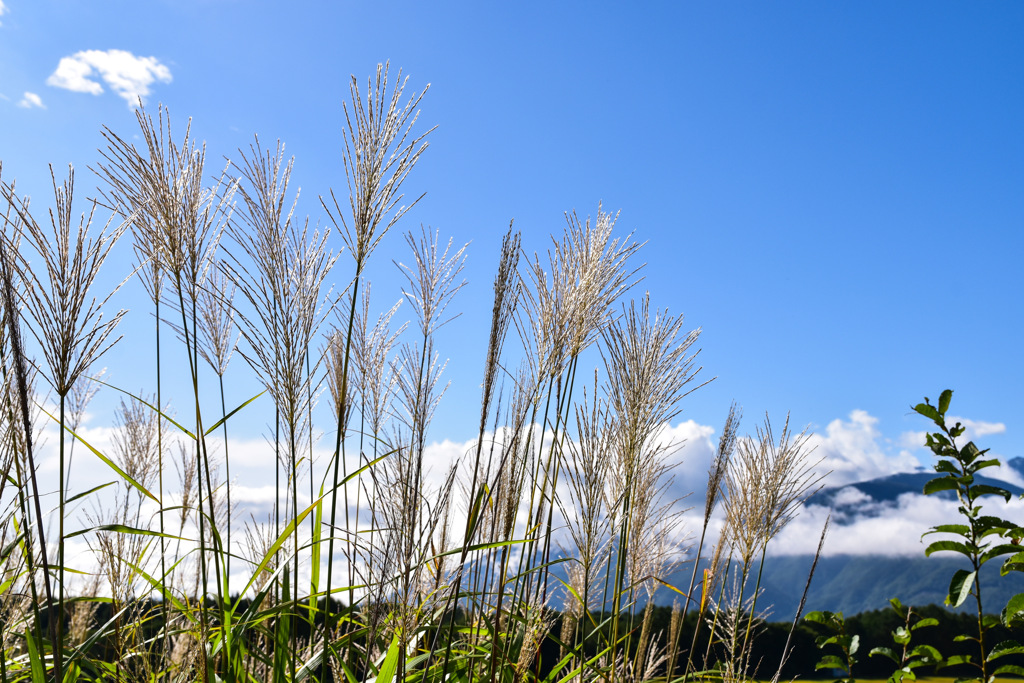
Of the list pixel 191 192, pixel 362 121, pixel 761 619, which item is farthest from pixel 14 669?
pixel 761 619

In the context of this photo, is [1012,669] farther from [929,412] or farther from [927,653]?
[929,412]

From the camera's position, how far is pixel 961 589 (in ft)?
7.98

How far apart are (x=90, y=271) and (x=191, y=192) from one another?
1.29ft

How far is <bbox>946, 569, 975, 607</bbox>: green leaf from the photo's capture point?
240 cm

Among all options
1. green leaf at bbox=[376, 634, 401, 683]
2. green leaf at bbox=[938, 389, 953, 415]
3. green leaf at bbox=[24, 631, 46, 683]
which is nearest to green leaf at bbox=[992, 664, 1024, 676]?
green leaf at bbox=[938, 389, 953, 415]

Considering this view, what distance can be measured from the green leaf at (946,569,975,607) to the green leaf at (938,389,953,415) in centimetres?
62

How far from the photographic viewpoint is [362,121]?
162 centimetres

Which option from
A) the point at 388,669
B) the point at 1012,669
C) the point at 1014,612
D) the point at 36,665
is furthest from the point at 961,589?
the point at 36,665

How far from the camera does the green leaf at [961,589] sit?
2396 mm

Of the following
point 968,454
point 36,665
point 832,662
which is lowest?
point 832,662

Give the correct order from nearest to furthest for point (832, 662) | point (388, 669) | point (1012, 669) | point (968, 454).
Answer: point (388, 669)
point (1012, 669)
point (968, 454)
point (832, 662)

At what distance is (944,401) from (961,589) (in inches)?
28.2

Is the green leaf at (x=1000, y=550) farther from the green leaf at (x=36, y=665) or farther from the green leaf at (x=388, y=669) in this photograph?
the green leaf at (x=36, y=665)

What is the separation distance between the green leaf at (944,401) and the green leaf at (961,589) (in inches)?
24.4
